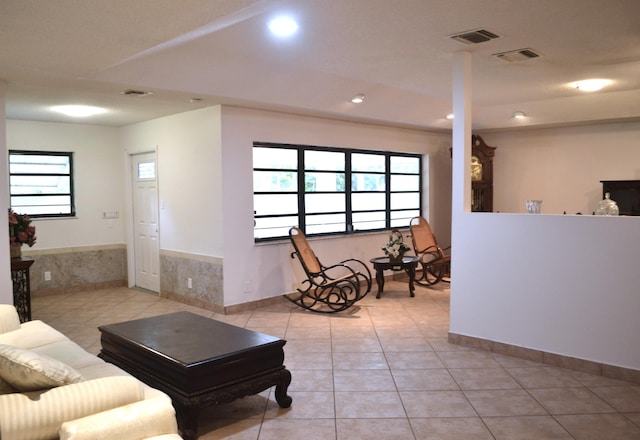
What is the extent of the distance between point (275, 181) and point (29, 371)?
174 inches

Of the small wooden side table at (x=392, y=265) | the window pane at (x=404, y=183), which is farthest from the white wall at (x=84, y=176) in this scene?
the window pane at (x=404, y=183)

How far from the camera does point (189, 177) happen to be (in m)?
6.06

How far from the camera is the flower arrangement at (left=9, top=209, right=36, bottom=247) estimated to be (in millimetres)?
5184

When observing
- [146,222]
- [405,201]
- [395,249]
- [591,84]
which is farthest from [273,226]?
[591,84]

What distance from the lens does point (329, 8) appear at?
10.8 feet

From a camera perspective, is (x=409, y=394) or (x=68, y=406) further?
(x=409, y=394)

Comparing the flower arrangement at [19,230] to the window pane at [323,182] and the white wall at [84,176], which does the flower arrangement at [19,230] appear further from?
the window pane at [323,182]

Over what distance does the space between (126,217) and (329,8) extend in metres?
5.21

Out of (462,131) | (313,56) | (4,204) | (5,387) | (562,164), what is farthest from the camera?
(562,164)

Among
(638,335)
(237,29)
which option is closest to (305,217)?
(237,29)

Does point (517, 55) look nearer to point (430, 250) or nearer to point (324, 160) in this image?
point (324, 160)

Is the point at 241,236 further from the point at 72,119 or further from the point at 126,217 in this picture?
the point at 72,119

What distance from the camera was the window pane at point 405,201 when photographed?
314 inches

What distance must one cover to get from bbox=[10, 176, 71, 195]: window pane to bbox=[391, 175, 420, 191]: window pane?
190 inches
